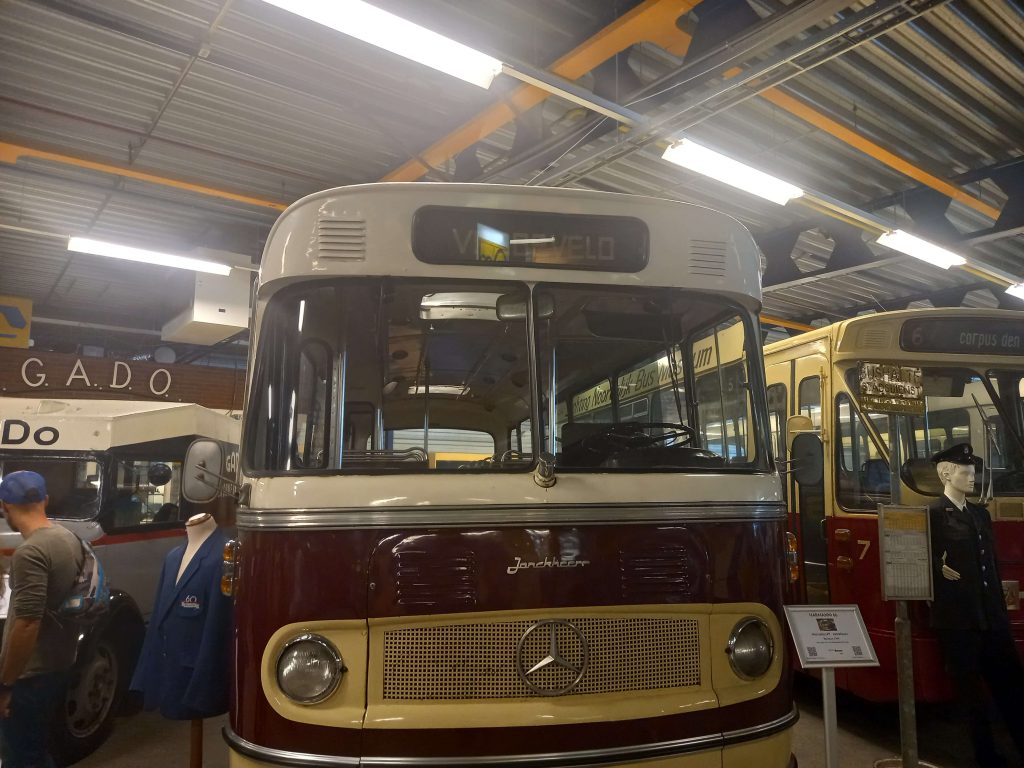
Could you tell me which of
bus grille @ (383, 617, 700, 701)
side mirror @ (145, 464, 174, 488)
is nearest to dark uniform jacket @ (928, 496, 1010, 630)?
bus grille @ (383, 617, 700, 701)

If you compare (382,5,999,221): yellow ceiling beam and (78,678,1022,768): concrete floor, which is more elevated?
(382,5,999,221): yellow ceiling beam

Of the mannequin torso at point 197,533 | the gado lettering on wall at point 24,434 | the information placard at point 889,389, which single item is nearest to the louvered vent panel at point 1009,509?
the information placard at point 889,389

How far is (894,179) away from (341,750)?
27.9 ft

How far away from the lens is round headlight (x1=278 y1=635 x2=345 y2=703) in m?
2.57

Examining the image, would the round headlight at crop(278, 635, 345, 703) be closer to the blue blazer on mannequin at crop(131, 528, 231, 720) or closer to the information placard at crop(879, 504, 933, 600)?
the blue blazer on mannequin at crop(131, 528, 231, 720)

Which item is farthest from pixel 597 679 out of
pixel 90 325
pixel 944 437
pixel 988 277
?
Result: pixel 90 325

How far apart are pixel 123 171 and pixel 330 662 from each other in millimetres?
6879

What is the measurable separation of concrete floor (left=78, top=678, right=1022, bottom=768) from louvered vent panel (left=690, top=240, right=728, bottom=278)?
11.8ft

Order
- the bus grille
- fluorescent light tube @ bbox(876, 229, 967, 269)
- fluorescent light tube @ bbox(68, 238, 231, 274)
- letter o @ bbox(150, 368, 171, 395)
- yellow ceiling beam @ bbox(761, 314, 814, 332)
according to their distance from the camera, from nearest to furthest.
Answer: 1. the bus grille
2. fluorescent light tube @ bbox(68, 238, 231, 274)
3. fluorescent light tube @ bbox(876, 229, 967, 269)
4. letter o @ bbox(150, 368, 171, 395)
5. yellow ceiling beam @ bbox(761, 314, 814, 332)

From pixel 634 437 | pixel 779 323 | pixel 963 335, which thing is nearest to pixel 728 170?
pixel 963 335

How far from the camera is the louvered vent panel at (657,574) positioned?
2793mm

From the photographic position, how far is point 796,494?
6.32 meters

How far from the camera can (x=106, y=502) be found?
20.1ft

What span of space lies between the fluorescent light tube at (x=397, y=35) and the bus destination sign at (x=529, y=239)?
2.25 meters
